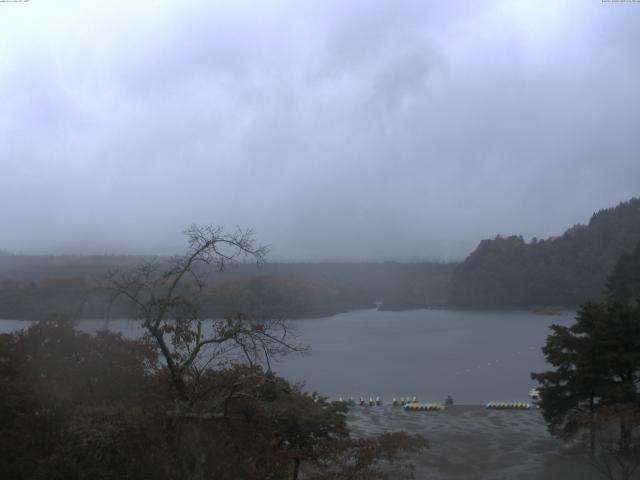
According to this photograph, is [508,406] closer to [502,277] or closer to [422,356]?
[422,356]

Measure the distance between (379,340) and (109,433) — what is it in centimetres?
4541

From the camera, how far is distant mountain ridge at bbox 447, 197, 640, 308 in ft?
214

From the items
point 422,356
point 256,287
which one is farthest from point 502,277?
point 256,287

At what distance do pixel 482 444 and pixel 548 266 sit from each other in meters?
51.2

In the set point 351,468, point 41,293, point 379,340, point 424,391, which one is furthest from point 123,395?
point 379,340

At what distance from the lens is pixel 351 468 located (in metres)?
8.71

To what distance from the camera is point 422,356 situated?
45.7 m

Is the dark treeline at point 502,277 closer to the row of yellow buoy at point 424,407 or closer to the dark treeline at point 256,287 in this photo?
the dark treeline at point 256,287

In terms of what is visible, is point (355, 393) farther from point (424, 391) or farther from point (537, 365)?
point (537, 365)

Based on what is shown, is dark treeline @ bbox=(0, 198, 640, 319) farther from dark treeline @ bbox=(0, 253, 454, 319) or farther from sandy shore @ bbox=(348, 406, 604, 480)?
sandy shore @ bbox=(348, 406, 604, 480)

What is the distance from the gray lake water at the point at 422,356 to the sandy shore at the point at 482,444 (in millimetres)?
4039

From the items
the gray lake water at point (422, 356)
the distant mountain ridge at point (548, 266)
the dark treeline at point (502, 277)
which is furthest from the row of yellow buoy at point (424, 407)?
the distant mountain ridge at point (548, 266)

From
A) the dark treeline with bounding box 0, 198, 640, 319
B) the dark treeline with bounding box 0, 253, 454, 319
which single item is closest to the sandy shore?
the dark treeline with bounding box 0, 253, 454, 319

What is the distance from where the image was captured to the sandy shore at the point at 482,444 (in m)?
17.5
